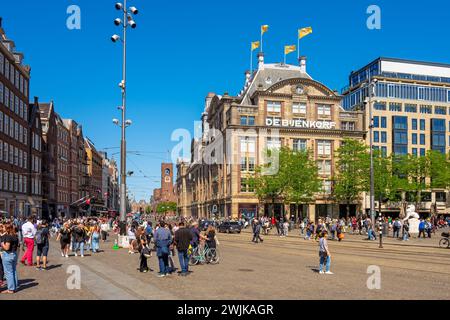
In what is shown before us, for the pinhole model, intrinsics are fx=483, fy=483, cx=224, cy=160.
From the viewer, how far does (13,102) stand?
59312 millimetres

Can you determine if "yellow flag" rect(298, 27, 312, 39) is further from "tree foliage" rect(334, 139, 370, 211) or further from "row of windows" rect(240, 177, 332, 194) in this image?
"row of windows" rect(240, 177, 332, 194)

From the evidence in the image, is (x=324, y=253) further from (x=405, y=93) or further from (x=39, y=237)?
(x=405, y=93)

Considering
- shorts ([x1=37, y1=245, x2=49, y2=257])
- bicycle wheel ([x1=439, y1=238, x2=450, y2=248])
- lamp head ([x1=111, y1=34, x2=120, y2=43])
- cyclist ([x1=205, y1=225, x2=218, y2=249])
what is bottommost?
bicycle wheel ([x1=439, y1=238, x2=450, y2=248])

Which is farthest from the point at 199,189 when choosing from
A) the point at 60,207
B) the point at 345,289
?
the point at 345,289

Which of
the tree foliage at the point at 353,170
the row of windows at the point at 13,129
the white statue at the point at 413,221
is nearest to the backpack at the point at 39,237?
the white statue at the point at 413,221

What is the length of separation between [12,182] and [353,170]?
156ft

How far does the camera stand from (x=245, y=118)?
79.6 metres

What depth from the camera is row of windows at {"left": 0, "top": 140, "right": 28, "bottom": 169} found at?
5497 cm

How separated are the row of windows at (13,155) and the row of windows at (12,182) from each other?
1404mm

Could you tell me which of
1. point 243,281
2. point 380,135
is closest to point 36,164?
point 380,135

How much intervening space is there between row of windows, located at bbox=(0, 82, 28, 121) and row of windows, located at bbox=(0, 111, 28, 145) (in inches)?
54.7

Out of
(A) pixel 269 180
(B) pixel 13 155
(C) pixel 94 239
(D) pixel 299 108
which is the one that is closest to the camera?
(C) pixel 94 239

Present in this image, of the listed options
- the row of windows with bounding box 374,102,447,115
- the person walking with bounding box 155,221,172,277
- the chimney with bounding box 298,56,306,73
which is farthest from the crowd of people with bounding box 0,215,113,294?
the row of windows with bounding box 374,102,447,115
